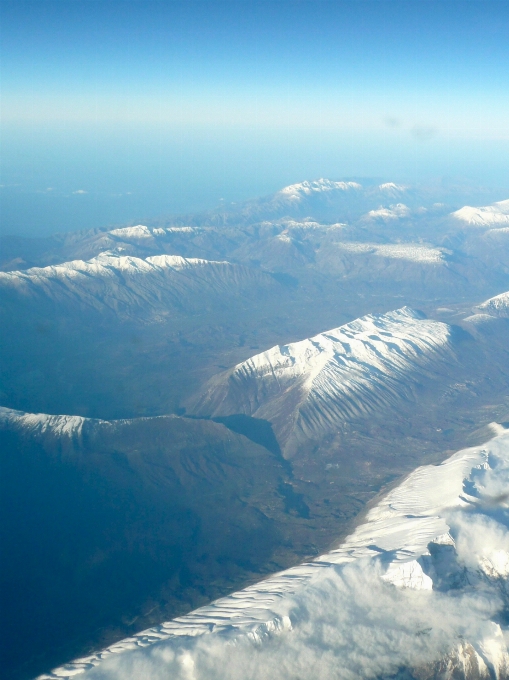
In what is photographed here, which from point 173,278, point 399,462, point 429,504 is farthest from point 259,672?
point 173,278

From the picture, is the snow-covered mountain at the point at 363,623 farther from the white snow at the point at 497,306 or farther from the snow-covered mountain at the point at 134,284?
the snow-covered mountain at the point at 134,284

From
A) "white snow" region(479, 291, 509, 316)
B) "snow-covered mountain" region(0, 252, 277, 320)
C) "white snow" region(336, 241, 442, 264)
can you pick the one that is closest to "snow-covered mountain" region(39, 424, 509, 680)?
"white snow" region(479, 291, 509, 316)

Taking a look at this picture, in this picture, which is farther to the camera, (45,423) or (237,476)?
(45,423)

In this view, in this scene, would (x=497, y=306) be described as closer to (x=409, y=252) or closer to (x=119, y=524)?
(x=409, y=252)

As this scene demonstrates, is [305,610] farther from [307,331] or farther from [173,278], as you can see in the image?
[173,278]

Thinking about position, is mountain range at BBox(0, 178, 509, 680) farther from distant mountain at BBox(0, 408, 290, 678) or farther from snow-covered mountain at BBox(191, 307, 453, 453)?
snow-covered mountain at BBox(191, 307, 453, 453)

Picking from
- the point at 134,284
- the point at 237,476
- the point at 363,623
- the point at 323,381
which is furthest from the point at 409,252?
the point at 363,623

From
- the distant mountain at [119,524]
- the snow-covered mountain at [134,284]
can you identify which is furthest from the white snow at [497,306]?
the distant mountain at [119,524]
